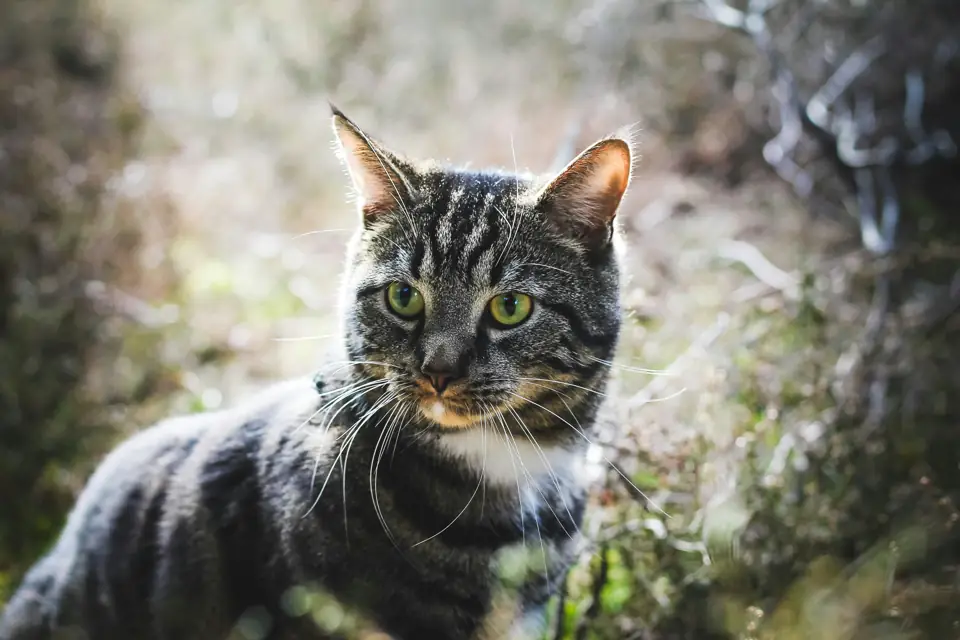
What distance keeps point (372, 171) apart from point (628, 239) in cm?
122

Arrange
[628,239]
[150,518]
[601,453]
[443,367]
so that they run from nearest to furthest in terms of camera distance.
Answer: [443,367], [150,518], [601,453], [628,239]

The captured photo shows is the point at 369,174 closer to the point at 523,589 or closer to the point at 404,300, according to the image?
the point at 404,300

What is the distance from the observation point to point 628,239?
7.84 ft

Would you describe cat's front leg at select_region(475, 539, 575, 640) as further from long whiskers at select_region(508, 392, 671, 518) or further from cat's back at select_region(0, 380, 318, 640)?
cat's back at select_region(0, 380, 318, 640)

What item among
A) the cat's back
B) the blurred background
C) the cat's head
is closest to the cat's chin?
the cat's head

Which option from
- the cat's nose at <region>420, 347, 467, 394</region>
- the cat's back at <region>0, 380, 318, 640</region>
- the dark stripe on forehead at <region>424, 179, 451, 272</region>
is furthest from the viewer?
the cat's back at <region>0, 380, 318, 640</region>

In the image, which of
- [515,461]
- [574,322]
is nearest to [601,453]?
[515,461]

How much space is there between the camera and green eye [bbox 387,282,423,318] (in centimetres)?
131

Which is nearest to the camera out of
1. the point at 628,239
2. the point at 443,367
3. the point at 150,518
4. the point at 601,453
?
the point at 443,367

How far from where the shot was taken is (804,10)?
2729 mm

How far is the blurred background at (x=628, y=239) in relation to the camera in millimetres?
1484

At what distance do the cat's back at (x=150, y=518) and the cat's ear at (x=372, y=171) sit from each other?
384 millimetres

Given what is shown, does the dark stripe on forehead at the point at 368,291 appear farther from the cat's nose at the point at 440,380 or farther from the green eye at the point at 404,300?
the cat's nose at the point at 440,380

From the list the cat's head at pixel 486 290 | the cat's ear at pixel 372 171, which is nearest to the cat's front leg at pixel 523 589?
the cat's head at pixel 486 290
